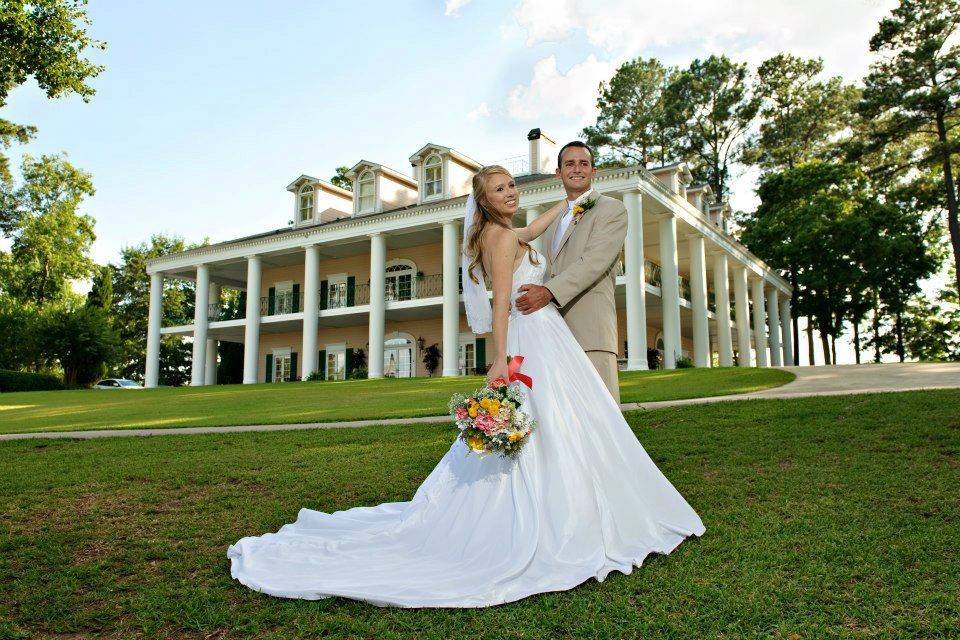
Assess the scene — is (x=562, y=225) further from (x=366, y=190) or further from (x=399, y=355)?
(x=366, y=190)

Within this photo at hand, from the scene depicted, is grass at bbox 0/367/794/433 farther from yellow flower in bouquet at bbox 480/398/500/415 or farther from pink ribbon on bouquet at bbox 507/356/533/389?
yellow flower in bouquet at bbox 480/398/500/415

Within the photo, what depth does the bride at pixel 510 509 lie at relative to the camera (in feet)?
10.6

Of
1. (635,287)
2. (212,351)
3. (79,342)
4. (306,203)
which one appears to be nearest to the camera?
(635,287)

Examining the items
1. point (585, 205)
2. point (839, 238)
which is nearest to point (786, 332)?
point (839, 238)

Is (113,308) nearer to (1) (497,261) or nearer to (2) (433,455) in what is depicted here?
(2) (433,455)

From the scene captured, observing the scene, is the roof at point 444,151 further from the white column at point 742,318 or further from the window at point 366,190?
Answer: the white column at point 742,318

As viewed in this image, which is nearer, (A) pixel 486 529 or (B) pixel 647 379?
(A) pixel 486 529

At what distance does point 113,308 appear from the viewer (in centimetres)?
4691

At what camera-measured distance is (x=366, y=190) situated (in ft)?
94.8

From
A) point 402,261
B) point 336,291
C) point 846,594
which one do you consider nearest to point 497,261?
point 846,594

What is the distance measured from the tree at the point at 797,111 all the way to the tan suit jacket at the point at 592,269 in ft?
119

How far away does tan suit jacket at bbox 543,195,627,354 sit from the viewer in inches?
149

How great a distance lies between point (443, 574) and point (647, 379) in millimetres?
13183

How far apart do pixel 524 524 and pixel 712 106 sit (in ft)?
123
